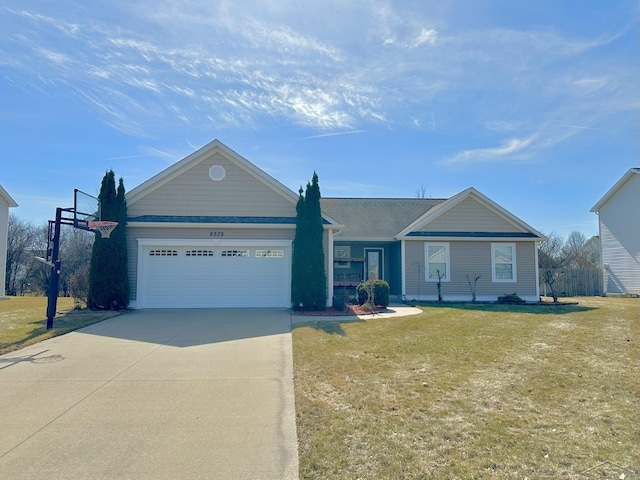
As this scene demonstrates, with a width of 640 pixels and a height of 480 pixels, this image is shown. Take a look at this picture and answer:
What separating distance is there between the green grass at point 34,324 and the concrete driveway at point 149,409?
0.65 m

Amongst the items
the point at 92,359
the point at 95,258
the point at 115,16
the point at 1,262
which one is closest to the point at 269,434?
the point at 92,359

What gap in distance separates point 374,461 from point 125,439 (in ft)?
8.54

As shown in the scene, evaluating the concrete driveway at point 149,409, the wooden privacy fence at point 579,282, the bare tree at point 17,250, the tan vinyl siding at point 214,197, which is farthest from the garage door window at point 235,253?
the bare tree at point 17,250

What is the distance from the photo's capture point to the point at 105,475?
3.58m

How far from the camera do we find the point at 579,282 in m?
22.7

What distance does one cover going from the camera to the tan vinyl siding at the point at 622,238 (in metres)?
20.8

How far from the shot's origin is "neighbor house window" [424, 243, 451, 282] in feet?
58.0

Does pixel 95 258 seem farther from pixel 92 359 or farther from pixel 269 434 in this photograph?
pixel 269 434

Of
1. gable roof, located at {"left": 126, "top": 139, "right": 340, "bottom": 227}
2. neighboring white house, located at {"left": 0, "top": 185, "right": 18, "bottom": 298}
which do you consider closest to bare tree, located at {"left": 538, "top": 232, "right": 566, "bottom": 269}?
gable roof, located at {"left": 126, "top": 139, "right": 340, "bottom": 227}

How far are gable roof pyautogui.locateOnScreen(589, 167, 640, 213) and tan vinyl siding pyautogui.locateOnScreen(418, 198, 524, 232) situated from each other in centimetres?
795

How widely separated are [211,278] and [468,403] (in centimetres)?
1147

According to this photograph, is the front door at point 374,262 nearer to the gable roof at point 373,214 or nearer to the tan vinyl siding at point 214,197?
the gable roof at point 373,214

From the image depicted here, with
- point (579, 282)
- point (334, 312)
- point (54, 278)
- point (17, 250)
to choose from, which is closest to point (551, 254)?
point (579, 282)

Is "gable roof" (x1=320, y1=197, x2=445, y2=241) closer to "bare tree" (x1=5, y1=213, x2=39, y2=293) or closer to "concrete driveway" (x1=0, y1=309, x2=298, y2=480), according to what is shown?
"concrete driveway" (x1=0, y1=309, x2=298, y2=480)
